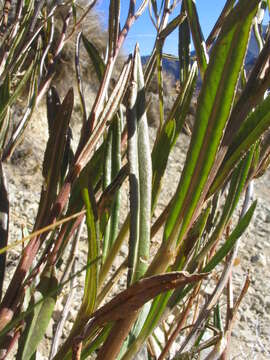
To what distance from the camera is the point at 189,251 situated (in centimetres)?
32

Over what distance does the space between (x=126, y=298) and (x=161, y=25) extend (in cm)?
35

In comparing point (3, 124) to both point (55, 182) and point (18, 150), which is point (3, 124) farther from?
point (18, 150)

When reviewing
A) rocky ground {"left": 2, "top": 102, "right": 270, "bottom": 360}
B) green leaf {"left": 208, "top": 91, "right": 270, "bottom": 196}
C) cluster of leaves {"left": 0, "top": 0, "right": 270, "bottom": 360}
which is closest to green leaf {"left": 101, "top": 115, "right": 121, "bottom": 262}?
cluster of leaves {"left": 0, "top": 0, "right": 270, "bottom": 360}

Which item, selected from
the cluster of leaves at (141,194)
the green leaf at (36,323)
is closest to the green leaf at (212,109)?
the cluster of leaves at (141,194)

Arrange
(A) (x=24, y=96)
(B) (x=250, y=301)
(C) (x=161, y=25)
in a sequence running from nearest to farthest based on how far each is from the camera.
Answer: (C) (x=161, y=25) < (B) (x=250, y=301) < (A) (x=24, y=96)

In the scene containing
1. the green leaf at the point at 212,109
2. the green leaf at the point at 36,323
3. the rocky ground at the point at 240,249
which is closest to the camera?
the green leaf at the point at 212,109

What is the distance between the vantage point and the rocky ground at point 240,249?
2.49 m

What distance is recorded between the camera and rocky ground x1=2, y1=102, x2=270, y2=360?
2.49 m

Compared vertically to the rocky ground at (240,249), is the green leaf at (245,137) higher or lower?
higher

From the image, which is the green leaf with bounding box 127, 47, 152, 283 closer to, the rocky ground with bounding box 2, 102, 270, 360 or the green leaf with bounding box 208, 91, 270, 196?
the green leaf with bounding box 208, 91, 270, 196

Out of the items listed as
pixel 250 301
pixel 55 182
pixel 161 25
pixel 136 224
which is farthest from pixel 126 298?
pixel 250 301

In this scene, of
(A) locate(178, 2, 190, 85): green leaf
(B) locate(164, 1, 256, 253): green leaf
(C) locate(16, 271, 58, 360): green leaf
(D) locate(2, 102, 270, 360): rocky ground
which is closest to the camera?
(B) locate(164, 1, 256, 253): green leaf

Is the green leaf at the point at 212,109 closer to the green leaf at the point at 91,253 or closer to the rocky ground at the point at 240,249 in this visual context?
the green leaf at the point at 91,253

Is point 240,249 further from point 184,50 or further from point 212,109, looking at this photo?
point 212,109
